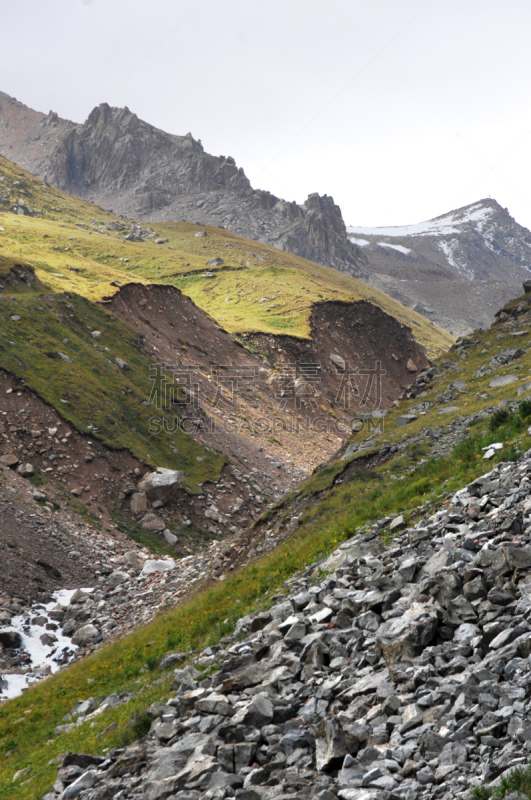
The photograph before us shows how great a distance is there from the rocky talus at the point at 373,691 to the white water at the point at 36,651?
9653 millimetres

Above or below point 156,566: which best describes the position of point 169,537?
above

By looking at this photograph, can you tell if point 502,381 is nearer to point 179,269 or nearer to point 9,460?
point 9,460

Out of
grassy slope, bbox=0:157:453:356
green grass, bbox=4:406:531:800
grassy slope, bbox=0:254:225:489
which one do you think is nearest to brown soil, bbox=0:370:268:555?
grassy slope, bbox=0:254:225:489

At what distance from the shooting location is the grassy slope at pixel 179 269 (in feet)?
206

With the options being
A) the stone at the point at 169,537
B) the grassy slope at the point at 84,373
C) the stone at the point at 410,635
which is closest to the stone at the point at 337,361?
the grassy slope at the point at 84,373

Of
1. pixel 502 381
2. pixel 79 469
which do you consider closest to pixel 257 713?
pixel 502 381

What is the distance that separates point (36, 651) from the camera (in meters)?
18.3

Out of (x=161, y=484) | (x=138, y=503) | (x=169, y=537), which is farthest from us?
(x=161, y=484)

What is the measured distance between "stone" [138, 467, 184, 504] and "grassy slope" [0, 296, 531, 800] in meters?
13.8

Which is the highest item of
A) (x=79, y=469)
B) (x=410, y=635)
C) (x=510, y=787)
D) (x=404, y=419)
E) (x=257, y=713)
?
(x=79, y=469)

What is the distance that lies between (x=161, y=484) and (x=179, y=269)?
73098 millimetres

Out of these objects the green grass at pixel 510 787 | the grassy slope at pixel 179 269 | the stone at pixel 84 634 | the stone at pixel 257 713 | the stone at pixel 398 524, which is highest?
the grassy slope at pixel 179 269

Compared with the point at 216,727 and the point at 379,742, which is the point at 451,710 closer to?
the point at 379,742

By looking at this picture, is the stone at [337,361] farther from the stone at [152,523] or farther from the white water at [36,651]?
the white water at [36,651]
